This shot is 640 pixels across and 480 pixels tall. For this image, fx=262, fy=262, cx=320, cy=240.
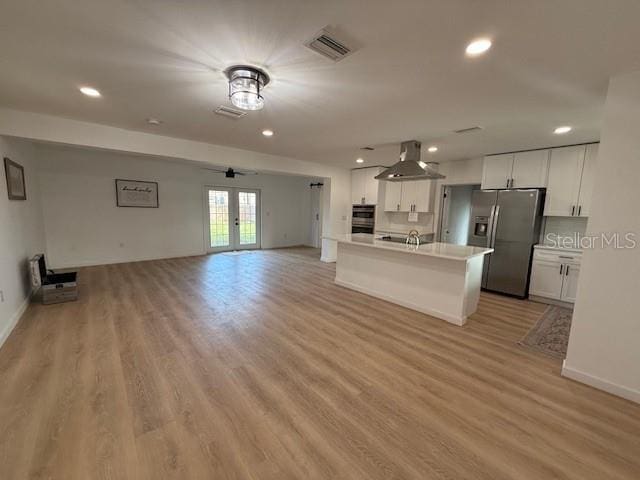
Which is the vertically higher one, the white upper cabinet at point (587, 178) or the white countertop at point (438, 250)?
the white upper cabinet at point (587, 178)

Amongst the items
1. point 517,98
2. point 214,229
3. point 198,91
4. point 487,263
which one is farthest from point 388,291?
point 214,229

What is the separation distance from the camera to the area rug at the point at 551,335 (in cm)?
276

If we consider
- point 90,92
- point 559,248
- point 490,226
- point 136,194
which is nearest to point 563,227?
point 559,248

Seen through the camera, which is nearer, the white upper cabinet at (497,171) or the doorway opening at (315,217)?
the white upper cabinet at (497,171)

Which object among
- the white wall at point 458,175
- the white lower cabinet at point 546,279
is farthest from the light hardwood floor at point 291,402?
the white wall at point 458,175

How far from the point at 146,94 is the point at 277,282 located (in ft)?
11.1

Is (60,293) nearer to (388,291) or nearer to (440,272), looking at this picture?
(388,291)

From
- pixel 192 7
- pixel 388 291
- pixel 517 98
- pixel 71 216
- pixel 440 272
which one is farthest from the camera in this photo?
pixel 71 216

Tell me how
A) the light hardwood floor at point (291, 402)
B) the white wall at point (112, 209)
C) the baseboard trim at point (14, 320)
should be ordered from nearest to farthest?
1. the light hardwood floor at point (291, 402)
2. the baseboard trim at point (14, 320)
3. the white wall at point (112, 209)

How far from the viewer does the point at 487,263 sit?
15.2ft

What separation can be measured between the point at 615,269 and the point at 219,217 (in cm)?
785

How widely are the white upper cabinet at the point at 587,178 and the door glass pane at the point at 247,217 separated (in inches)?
294

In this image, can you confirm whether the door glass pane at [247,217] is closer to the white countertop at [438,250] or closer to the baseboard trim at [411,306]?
the baseboard trim at [411,306]

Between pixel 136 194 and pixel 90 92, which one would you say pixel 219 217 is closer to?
pixel 136 194
